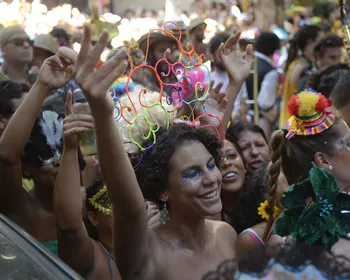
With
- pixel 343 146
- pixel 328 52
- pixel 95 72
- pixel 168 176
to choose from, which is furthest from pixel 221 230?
pixel 328 52

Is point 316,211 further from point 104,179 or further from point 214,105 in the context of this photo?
point 214,105

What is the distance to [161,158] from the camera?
2982 mm

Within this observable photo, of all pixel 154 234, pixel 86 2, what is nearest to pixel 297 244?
pixel 154 234

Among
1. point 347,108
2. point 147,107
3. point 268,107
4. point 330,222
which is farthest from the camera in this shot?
point 268,107

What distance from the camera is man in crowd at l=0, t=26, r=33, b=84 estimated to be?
23.4ft

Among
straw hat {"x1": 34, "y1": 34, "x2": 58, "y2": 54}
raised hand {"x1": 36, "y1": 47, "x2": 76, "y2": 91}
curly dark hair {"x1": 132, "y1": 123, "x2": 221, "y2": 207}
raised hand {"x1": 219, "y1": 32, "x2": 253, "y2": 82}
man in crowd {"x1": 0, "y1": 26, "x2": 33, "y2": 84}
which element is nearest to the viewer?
curly dark hair {"x1": 132, "y1": 123, "x2": 221, "y2": 207}

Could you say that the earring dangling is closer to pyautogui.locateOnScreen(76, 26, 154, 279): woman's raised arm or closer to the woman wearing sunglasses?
pyautogui.locateOnScreen(76, 26, 154, 279): woman's raised arm

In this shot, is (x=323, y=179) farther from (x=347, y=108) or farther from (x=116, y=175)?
(x=347, y=108)

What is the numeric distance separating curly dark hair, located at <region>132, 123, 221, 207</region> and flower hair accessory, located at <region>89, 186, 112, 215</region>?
548mm

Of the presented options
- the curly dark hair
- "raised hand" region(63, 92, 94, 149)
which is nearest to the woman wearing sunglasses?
"raised hand" region(63, 92, 94, 149)

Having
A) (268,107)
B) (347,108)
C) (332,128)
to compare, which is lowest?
(268,107)

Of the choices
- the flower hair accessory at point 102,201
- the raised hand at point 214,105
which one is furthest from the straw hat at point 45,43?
the flower hair accessory at point 102,201

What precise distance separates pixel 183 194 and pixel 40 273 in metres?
0.94

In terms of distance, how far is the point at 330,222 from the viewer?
7.50 ft
